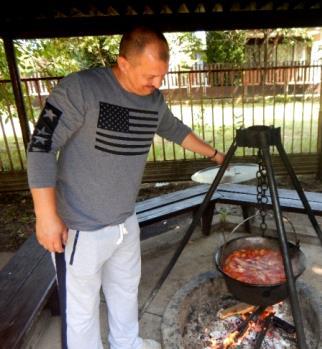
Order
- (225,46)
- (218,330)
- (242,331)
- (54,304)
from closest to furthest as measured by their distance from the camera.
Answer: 1. (242,331)
2. (218,330)
3. (54,304)
4. (225,46)

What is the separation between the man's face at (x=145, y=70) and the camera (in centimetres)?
176

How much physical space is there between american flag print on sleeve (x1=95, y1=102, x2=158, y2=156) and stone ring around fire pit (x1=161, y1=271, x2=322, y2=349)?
1506 mm

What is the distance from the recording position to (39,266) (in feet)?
9.44

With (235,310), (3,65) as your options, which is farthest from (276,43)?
(235,310)

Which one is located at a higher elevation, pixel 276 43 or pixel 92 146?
pixel 276 43

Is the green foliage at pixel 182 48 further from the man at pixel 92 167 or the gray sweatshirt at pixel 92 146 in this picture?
the gray sweatshirt at pixel 92 146

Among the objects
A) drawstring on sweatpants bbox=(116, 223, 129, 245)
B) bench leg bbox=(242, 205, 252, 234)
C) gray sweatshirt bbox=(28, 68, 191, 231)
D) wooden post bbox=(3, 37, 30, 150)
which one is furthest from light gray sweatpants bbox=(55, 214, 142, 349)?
wooden post bbox=(3, 37, 30, 150)

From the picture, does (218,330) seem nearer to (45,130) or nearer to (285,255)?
(285,255)

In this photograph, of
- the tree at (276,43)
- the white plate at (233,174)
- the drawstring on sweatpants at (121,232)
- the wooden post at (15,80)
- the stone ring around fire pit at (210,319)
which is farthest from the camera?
the tree at (276,43)

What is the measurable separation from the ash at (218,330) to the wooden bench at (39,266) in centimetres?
112

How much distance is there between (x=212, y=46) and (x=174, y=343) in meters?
17.0

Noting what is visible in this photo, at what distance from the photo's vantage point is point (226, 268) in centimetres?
261

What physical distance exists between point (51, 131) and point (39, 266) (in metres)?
1.64

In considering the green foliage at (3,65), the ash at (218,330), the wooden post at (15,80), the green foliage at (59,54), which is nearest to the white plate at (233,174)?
the ash at (218,330)
